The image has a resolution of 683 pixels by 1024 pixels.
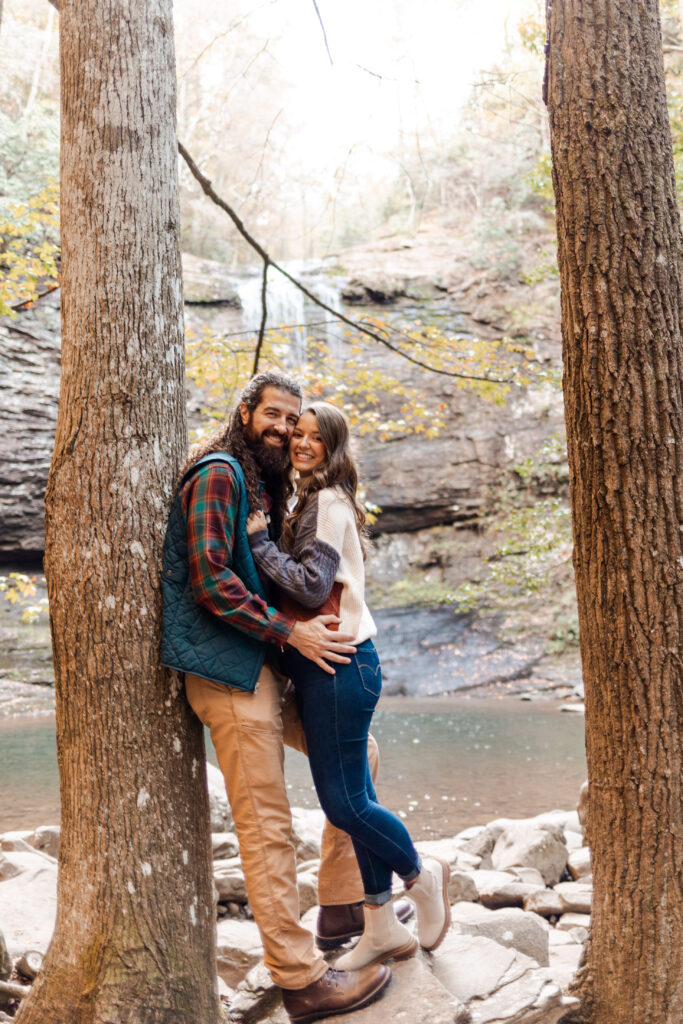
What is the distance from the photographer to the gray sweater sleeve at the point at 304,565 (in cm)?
248

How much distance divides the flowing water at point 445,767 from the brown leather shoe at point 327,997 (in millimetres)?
4037

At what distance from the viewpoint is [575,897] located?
15.0ft

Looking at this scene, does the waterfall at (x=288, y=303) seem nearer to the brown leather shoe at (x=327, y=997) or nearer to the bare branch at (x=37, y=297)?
the bare branch at (x=37, y=297)

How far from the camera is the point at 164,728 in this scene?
2.43m

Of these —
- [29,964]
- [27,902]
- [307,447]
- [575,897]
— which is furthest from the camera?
[575,897]

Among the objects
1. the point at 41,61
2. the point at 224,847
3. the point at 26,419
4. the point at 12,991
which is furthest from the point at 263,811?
the point at 41,61

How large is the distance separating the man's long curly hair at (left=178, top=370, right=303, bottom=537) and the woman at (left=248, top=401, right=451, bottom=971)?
115mm

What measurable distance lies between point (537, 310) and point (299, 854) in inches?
681

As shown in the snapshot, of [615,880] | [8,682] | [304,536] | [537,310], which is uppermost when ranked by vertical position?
[537,310]

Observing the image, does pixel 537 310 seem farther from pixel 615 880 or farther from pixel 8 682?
pixel 615 880

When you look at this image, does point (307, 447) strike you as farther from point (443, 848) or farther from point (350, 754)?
point (443, 848)

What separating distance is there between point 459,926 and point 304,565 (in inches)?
72.5

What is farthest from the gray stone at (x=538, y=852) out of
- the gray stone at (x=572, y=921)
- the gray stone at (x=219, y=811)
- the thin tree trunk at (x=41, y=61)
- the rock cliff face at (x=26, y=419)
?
the thin tree trunk at (x=41, y=61)

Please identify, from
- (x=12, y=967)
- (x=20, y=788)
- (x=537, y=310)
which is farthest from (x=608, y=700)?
(x=537, y=310)
